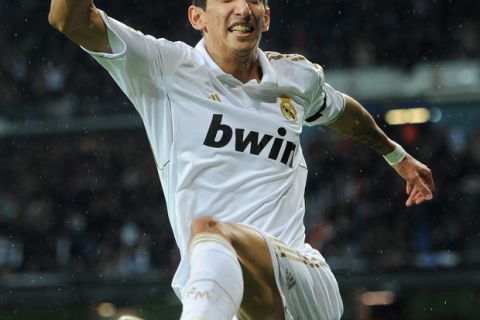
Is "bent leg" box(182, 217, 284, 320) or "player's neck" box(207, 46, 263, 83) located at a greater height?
"player's neck" box(207, 46, 263, 83)

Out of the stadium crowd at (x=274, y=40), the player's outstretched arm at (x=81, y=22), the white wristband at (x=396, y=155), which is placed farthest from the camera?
the stadium crowd at (x=274, y=40)

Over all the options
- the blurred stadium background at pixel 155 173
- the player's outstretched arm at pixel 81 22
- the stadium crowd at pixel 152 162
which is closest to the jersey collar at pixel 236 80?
the player's outstretched arm at pixel 81 22

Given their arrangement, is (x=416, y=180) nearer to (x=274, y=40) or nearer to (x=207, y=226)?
(x=207, y=226)

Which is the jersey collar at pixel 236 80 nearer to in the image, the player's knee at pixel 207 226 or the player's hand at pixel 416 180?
the player's knee at pixel 207 226

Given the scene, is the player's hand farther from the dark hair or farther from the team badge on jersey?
the dark hair

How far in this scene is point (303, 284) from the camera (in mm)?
2883

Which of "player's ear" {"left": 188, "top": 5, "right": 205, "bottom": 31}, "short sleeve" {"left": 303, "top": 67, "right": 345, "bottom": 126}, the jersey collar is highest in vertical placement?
"player's ear" {"left": 188, "top": 5, "right": 205, "bottom": 31}

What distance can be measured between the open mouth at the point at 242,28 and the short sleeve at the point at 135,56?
0.61 ft

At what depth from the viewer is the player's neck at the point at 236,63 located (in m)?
3.19

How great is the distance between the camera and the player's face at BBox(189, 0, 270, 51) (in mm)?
3137

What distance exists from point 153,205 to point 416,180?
7.49 metres

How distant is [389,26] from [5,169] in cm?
497

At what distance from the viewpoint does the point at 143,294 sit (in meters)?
9.23

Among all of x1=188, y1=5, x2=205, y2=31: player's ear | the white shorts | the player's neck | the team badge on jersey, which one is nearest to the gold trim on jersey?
the white shorts
